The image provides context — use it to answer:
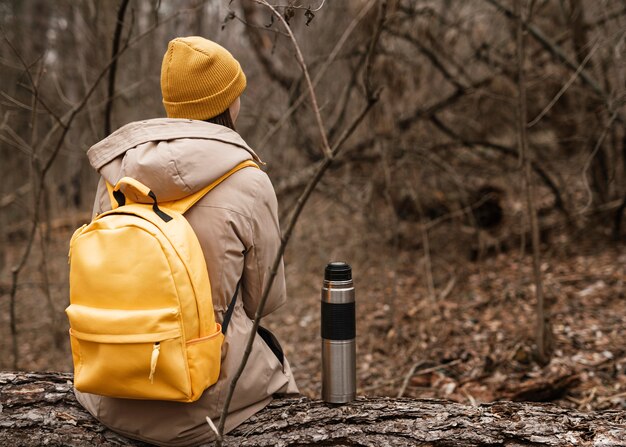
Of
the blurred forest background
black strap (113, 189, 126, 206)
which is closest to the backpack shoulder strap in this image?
black strap (113, 189, 126, 206)

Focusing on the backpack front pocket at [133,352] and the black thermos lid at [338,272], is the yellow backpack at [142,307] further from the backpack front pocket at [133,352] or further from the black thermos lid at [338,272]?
the black thermos lid at [338,272]

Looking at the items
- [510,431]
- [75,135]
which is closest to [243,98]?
[75,135]

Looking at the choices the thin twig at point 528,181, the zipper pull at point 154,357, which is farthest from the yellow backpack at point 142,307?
the thin twig at point 528,181

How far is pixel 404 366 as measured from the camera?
4332mm

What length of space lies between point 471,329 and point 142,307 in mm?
3444

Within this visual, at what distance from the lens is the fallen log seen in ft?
6.80

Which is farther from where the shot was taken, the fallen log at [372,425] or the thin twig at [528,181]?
the thin twig at [528,181]

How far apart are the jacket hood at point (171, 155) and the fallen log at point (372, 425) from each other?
943 millimetres

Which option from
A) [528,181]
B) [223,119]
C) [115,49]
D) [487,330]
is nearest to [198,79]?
[223,119]

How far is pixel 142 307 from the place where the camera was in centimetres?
180

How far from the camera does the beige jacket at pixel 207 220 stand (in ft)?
6.31

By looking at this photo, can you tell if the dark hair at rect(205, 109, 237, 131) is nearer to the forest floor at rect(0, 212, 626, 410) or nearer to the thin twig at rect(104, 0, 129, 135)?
the thin twig at rect(104, 0, 129, 135)

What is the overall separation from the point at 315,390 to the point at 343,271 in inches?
87.0

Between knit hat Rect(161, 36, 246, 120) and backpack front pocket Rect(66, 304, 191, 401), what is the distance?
2.54ft
